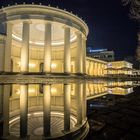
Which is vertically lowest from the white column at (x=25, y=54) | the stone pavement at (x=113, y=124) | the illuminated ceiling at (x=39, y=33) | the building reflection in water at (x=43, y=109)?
the stone pavement at (x=113, y=124)

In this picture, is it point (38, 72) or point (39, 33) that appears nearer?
point (38, 72)

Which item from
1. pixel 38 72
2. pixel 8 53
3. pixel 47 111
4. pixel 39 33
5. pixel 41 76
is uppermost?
pixel 39 33

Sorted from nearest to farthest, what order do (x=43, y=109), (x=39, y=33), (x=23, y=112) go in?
(x=23, y=112) → (x=43, y=109) → (x=39, y=33)

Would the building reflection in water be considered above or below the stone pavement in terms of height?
above

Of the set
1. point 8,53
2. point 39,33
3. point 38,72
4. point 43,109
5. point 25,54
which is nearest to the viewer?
point 25,54

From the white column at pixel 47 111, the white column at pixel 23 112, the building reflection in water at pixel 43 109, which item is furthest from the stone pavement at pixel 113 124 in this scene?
the white column at pixel 23 112

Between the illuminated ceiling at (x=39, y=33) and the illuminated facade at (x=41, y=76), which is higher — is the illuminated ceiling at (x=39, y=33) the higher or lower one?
the higher one

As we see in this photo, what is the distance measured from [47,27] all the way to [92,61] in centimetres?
2614

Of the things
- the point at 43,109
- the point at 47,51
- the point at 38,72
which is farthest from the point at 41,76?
the point at 43,109

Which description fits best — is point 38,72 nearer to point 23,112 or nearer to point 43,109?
point 43,109

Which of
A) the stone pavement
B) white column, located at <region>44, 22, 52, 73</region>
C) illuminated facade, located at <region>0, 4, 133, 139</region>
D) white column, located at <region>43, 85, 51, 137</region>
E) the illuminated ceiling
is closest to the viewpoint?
illuminated facade, located at <region>0, 4, 133, 139</region>

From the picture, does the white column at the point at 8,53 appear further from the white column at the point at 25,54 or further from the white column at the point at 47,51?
the white column at the point at 47,51

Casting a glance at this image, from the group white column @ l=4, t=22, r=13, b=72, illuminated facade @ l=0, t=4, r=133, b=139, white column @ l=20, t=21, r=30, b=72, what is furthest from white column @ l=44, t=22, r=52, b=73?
white column @ l=4, t=22, r=13, b=72

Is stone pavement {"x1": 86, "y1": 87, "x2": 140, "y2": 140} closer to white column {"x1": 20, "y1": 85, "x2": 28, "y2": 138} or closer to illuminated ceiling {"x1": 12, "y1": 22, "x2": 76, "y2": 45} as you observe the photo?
white column {"x1": 20, "y1": 85, "x2": 28, "y2": 138}
